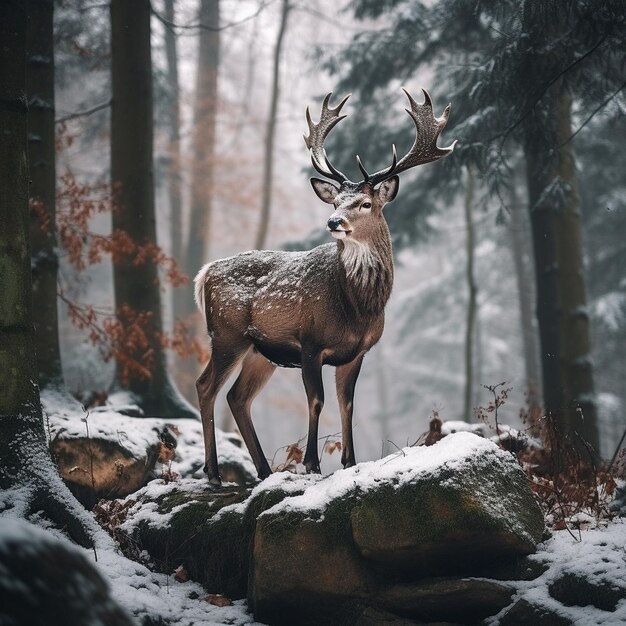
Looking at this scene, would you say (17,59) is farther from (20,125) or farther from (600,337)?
(600,337)

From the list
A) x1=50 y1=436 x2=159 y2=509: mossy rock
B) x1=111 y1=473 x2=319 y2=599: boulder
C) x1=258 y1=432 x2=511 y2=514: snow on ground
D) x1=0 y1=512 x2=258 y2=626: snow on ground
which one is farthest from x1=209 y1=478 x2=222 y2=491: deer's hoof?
x1=258 y1=432 x2=511 y2=514: snow on ground

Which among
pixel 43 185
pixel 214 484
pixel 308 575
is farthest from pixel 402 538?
pixel 43 185

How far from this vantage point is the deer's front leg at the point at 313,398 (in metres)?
5.97

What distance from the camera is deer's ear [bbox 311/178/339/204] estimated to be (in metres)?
6.31

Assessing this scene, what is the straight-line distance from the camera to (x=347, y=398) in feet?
20.5

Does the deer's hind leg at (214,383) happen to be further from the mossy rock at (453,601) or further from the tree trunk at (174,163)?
the tree trunk at (174,163)

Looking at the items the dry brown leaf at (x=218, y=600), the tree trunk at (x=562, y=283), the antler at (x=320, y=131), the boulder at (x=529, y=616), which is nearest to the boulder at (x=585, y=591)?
the boulder at (x=529, y=616)

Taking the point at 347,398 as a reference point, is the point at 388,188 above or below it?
above

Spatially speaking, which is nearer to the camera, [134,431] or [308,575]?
[308,575]

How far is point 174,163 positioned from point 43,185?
10710 mm

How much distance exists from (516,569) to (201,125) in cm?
1598

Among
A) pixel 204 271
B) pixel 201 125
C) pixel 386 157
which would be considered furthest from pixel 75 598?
pixel 201 125

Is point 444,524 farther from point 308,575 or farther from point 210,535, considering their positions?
point 210,535

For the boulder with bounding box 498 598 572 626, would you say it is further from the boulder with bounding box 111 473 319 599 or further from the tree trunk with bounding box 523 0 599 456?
the tree trunk with bounding box 523 0 599 456
